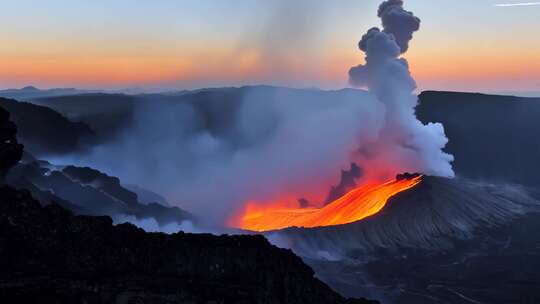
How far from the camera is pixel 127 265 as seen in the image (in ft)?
117

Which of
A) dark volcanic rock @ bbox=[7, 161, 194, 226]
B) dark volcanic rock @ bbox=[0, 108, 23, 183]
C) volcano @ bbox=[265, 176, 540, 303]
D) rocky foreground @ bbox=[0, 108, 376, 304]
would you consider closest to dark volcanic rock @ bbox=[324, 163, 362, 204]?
volcano @ bbox=[265, 176, 540, 303]

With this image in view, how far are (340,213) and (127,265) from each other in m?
58.3

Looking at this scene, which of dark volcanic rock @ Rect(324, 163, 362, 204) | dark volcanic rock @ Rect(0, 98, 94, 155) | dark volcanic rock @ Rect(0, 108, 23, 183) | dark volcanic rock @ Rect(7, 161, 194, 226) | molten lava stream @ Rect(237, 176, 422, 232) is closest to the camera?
dark volcanic rock @ Rect(0, 108, 23, 183)

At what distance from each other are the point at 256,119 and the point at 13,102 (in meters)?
75.3

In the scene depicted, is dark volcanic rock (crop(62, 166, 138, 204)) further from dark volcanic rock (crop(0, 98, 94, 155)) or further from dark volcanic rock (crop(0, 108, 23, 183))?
dark volcanic rock (crop(0, 108, 23, 183))

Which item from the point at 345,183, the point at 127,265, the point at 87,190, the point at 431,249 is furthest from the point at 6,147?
the point at 345,183

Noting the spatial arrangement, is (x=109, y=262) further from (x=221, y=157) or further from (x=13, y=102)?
(x=221, y=157)

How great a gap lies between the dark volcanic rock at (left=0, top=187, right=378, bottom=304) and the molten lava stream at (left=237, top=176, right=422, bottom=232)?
1905 inches

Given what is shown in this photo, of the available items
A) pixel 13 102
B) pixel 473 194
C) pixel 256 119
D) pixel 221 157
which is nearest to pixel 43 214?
pixel 473 194

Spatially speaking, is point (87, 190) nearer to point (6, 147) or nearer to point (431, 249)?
point (6, 147)

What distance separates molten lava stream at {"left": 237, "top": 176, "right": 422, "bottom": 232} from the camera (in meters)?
89.8

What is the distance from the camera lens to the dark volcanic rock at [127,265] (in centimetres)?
3244

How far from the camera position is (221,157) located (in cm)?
15638

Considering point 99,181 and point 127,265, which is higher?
point 99,181
